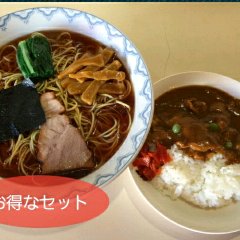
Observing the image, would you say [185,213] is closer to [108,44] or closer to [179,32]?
[108,44]

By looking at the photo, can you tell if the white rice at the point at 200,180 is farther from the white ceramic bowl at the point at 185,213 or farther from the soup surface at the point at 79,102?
the soup surface at the point at 79,102

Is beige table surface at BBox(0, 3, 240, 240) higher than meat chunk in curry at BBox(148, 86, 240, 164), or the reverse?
beige table surface at BBox(0, 3, 240, 240)

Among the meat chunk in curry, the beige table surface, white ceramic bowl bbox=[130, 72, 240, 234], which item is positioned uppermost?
the beige table surface

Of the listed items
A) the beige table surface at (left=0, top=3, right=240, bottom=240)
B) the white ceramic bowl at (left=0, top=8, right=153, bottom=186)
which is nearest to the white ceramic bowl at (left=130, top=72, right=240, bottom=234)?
the white ceramic bowl at (left=0, top=8, right=153, bottom=186)

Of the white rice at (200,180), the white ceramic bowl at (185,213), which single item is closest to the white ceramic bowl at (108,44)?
the white ceramic bowl at (185,213)

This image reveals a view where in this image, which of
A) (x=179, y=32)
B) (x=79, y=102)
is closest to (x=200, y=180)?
(x=79, y=102)

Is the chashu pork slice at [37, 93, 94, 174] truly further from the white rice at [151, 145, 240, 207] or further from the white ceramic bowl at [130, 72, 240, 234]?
the white rice at [151, 145, 240, 207]
